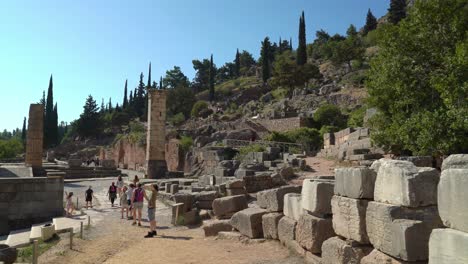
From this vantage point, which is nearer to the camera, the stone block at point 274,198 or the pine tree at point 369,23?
the stone block at point 274,198

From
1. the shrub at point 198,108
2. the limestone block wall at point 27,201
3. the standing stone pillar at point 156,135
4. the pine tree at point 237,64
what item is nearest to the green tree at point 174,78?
the pine tree at point 237,64

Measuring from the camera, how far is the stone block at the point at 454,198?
13.2 ft

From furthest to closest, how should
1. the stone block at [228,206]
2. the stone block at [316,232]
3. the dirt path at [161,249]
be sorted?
the stone block at [228,206], the dirt path at [161,249], the stone block at [316,232]

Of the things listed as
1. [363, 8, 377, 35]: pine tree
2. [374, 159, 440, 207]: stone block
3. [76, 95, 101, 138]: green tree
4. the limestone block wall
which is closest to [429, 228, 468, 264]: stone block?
[374, 159, 440, 207]: stone block

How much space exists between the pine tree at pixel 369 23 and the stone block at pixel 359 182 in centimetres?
9675

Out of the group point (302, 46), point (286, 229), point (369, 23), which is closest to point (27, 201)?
point (286, 229)

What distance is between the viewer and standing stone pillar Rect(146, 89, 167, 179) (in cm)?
3241

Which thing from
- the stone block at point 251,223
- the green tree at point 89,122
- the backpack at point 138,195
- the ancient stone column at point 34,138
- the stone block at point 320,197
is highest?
the green tree at point 89,122

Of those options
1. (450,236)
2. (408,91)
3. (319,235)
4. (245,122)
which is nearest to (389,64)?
(408,91)

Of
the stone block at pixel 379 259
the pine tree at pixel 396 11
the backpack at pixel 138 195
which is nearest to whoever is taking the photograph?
the stone block at pixel 379 259

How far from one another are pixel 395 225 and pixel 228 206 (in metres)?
7.70

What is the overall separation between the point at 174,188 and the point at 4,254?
11.7 metres

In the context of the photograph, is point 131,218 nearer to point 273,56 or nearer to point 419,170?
point 419,170

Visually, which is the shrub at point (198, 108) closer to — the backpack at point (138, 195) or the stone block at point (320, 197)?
the backpack at point (138, 195)
